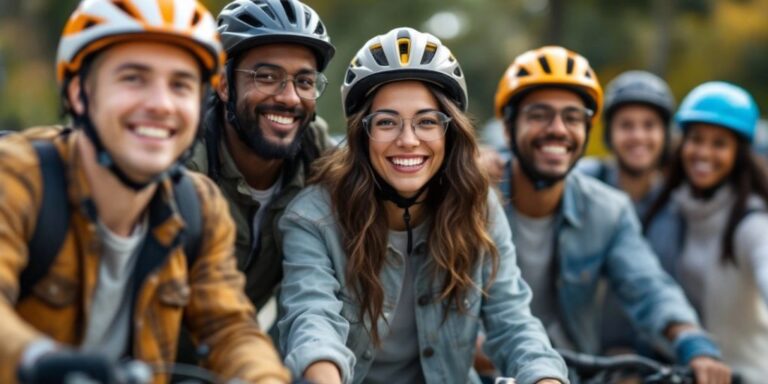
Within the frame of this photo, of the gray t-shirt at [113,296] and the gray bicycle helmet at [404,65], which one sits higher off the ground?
the gray bicycle helmet at [404,65]

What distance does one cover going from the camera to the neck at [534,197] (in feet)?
21.1

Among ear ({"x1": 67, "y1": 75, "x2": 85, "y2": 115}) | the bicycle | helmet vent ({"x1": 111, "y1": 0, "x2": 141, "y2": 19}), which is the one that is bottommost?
the bicycle

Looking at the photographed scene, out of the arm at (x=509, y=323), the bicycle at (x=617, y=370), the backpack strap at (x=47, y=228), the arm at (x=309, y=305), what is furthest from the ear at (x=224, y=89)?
the bicycle at (x=617, y=370)

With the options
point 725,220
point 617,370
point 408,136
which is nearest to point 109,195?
point 408,136

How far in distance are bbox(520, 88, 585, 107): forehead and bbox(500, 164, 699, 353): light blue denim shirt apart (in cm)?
47

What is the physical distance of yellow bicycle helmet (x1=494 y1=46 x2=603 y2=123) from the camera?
6406 mm

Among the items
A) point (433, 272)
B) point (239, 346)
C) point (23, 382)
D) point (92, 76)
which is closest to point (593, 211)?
point (433, 272)

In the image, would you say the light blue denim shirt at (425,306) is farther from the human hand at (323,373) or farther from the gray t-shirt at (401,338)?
the human hand at (323,373)

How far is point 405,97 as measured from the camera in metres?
4.93

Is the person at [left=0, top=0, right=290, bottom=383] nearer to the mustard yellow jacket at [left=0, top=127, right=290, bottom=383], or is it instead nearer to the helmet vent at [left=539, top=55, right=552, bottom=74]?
the mustard yellow jacket at [left=0, top=127, right=290, bottom=383]

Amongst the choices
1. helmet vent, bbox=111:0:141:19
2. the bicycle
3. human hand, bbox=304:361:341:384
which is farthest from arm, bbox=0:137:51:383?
the bicycle

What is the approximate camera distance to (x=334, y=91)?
875 inches

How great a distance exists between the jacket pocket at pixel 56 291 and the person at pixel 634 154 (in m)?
4.78

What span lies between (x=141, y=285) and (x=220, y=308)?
1.13 ft
